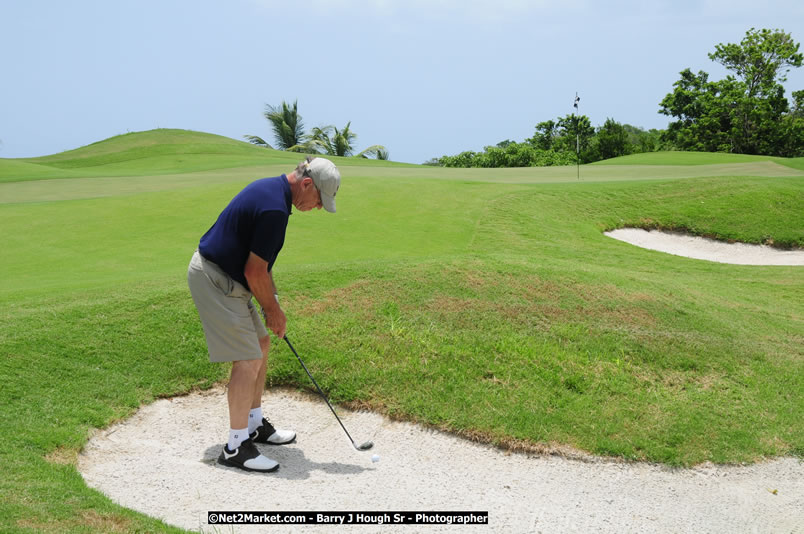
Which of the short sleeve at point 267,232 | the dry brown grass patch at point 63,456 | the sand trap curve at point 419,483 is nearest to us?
the short sleeve at point 267,232

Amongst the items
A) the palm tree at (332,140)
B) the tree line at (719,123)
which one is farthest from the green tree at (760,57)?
the palm tree at (332,140)

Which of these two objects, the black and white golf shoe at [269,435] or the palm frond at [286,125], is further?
the palm frond at [286,125]

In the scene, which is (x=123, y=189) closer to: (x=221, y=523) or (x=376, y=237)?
(x=376, y=237)

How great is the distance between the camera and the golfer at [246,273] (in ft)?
15.5

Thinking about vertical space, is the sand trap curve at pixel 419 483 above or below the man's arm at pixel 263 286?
below

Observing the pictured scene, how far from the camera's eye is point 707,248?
1727 centimetres

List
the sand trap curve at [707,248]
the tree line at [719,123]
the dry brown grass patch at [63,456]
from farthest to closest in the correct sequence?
the tree line at [719,123]
the sand trap curve at [707,248]
the dry brown grass patch at [63,456]

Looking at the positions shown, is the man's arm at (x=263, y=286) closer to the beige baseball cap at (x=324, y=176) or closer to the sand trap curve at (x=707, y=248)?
the beige baseball cap at (x=324, y=176)

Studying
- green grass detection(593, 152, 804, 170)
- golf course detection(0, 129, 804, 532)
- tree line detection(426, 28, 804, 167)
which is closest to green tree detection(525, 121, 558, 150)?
tree line detection(426, 28, 804, 167)

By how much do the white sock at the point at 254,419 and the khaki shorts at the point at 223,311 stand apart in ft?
3.00

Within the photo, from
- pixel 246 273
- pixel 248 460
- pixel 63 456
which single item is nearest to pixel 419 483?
pixel 248 460

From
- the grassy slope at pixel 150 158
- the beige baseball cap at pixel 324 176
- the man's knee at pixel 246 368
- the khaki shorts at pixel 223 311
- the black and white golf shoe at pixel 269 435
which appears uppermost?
the grassy slope at pixel 150 158

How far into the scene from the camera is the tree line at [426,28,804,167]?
179ft

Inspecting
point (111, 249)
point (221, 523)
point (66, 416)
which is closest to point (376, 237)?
point (111, 249)
